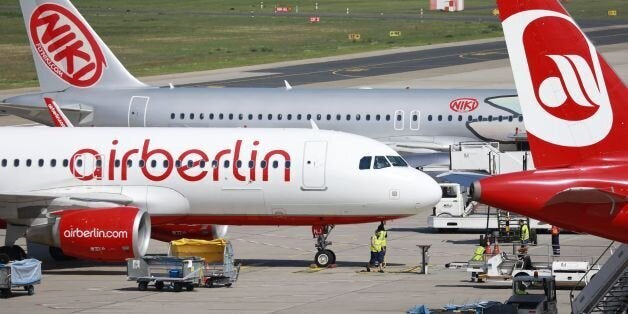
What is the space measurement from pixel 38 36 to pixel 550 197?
39.1 meters

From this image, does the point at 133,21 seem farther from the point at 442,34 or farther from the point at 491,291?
the point at 491,291

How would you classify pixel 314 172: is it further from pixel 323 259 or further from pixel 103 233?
pixel 103 233

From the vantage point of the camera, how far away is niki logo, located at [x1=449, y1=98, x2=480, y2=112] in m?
59.4

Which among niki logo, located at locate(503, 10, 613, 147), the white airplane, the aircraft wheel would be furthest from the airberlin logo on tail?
niki logo, located at locate(503, 10, 613, 147)

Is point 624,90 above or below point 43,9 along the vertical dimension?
below

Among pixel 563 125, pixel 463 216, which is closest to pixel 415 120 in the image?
pixel 463 216

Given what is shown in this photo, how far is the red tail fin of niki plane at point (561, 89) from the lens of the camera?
22703 millimetres

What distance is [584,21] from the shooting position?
165m

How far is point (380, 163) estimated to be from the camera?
41.0m

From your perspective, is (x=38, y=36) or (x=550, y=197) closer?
(x=550, y=197)

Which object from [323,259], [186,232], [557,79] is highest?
[557,79]

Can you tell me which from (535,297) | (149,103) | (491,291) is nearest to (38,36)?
(149,103)

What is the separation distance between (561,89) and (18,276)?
18654 millimetres

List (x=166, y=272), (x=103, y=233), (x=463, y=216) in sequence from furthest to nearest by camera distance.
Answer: (x=463, y=216) < (x=103, y=233) < (x=166, y=272)
